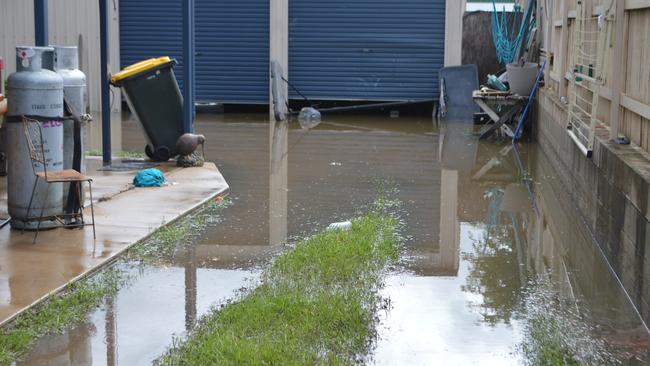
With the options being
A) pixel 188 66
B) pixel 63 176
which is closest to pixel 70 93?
pixel 63 176

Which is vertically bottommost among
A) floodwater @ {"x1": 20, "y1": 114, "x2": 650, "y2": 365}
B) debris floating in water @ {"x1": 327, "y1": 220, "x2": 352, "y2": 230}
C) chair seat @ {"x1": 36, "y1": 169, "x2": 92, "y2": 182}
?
floodwater @ {"x1": 20, "y1": 114, "x2": 650, "y2": 365}

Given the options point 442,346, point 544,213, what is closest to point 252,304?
point 442,346

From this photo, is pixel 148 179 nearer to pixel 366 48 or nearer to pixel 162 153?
pixel 162 153

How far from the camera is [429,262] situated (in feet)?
24.6

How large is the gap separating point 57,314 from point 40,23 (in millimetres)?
3407

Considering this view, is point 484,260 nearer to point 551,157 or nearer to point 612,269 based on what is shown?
point 612,269

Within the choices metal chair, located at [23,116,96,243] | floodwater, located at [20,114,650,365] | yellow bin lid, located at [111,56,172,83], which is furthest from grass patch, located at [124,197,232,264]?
yellow bin lid, located at [111,56,172,83]

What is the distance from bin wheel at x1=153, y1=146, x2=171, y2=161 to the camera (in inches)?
480

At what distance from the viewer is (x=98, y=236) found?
25.6 ft

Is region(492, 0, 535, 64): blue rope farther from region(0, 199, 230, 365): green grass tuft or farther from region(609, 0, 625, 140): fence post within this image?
region(0, 199, 230, 365): green grass tuft

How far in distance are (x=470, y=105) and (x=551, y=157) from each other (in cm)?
706

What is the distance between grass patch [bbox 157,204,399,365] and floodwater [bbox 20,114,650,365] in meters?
0.15

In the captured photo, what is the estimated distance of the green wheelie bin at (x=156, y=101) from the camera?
38.8ft

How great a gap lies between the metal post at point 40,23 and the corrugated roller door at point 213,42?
12542 millimetres
